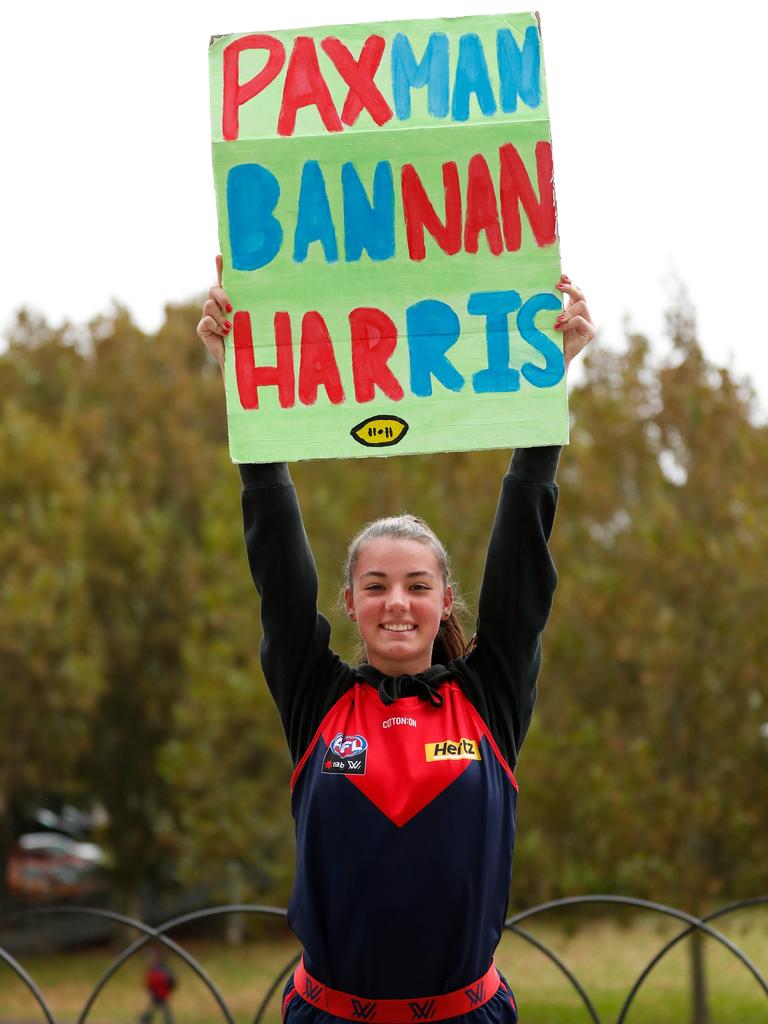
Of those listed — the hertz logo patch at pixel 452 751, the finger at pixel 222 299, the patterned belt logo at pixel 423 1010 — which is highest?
the finger at pixel 222 299

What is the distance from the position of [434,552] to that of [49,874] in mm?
22639

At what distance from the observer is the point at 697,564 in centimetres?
1188

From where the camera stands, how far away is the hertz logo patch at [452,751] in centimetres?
255

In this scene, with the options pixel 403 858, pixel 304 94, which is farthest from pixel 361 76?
pixel 403 858

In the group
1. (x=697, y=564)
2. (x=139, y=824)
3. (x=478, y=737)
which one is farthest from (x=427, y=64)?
(x=139, y=824)

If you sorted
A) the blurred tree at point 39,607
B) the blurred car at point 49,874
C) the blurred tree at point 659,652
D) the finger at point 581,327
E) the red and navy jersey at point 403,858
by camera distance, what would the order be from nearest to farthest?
the red and navy jersey at point 403,858
the finger at point 581,327
the blurred tree at point 659,652
the blurred tree at point 39,607
the blurred car at point 49,874

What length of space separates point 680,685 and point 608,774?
1094 millimetres

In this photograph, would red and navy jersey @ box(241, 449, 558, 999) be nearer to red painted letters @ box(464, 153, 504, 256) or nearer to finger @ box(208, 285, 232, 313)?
finger @ box(208, 285, 232, 313)

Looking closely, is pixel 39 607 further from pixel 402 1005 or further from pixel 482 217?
pixel 402 1005

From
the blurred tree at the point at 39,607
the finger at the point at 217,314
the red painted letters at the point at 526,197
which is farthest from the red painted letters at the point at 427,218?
the blurred tree at the point at 39,607

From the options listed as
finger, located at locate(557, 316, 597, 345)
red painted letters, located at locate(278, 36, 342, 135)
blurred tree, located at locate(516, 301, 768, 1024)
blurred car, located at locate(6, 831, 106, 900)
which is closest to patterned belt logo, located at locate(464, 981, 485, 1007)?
finger, located at locate(557, 316, 597, 345)

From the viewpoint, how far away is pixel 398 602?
2.66 m

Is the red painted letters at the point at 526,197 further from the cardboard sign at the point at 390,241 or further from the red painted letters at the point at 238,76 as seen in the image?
the red painted letters at the point at 238,76

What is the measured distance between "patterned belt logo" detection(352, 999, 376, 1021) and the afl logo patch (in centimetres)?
44
